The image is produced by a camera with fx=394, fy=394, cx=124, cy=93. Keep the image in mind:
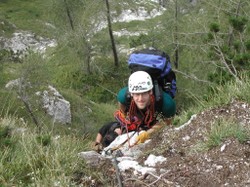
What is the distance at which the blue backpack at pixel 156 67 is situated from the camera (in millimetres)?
6590

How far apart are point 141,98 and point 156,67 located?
754mm

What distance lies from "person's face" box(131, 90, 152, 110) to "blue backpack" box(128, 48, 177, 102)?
29cm

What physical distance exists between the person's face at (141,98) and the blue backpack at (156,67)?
0.95 feet

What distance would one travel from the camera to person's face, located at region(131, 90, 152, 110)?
239 inches

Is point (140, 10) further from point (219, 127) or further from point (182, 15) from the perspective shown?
point (219, 127)

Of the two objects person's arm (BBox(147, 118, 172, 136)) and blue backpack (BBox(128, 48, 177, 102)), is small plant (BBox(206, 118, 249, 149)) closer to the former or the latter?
person's arm (BBox(147, 118, 172, 136))

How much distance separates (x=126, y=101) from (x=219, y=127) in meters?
2.20

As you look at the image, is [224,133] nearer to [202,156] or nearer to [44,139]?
[202,156]

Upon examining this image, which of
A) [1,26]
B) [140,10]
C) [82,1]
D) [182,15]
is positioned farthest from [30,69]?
[140,10]

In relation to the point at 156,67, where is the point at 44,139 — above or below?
below

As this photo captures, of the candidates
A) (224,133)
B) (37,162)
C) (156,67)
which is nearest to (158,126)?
(156,67)

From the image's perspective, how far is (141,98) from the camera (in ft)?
20.0

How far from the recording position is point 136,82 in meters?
5.97

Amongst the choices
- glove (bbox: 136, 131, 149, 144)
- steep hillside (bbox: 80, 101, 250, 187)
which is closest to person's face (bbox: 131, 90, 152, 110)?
glove (bbox: 136, 131, 149, 144)
